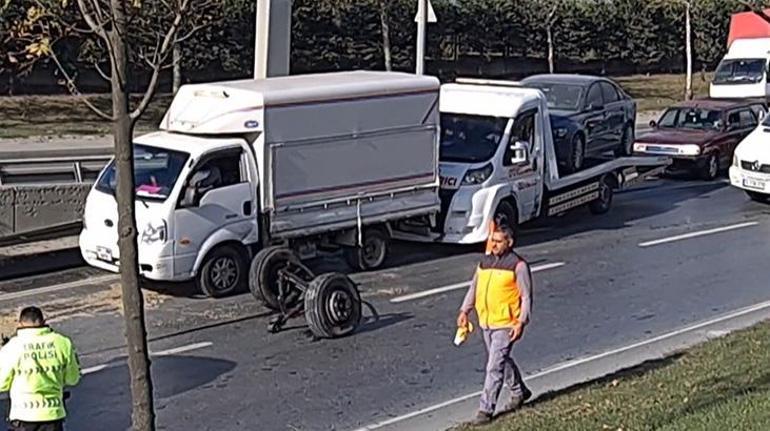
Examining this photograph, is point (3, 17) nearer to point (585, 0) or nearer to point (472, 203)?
point (472, 203)

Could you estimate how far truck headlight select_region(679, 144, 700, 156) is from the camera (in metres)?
28.4

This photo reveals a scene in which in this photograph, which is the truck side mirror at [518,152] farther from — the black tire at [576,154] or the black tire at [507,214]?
the black tire at [576,154]

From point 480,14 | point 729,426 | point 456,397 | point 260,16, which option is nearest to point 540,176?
point 260,16

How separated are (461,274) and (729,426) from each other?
9.44m

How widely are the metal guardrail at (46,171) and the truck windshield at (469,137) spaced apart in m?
5.26

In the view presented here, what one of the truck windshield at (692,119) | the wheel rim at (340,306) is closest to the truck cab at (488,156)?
the wheel rim at (340,306)

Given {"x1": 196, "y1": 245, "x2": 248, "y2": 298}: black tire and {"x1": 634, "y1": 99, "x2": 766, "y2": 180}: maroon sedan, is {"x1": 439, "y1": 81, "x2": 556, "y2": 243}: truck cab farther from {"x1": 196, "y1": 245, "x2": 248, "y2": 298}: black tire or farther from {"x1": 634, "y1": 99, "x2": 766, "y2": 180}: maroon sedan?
{"x1": 634, "y1": 99, "x2": 766, "y2": 180}: maroon sedan

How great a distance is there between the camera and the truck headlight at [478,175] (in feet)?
64.6

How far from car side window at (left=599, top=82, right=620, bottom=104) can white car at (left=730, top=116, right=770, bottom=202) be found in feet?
8.05

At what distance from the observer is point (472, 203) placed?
1956cm

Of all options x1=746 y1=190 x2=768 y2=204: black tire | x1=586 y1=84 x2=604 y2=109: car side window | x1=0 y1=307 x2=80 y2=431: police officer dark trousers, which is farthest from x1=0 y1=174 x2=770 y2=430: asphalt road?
A: x1=586 y1=84 x2=604 y2=109: car side window

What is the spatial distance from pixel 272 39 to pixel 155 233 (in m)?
6.15

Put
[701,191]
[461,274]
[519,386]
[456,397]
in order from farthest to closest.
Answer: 1. [701,191]
2. [461,274]
3. [456,397]
4. [519,386]

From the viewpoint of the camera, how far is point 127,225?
6.86 meters
